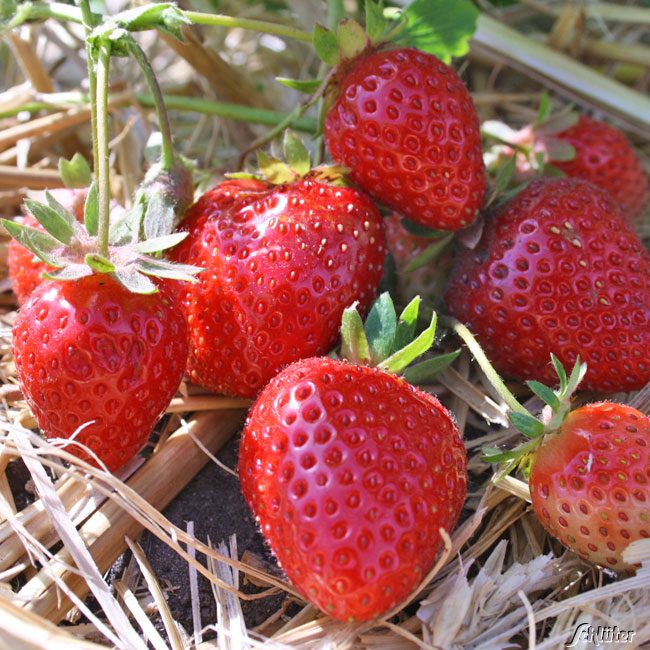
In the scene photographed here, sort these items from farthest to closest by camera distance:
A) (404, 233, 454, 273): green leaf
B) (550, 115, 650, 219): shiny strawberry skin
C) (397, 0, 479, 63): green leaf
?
1. (550, 115, 650, 219): shiny strawberry skin
2. (397, 0, 479, 63): green leaf
3. (404, 233, 454, 273): green leaf

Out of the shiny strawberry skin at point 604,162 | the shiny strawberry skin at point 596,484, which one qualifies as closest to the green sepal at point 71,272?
the shiny strawberry skin at point 596,484

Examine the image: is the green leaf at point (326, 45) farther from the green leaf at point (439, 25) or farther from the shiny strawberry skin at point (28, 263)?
the shiny strawberry skin at point (28, 263)

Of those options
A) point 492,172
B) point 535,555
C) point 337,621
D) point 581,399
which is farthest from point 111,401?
point 492,172

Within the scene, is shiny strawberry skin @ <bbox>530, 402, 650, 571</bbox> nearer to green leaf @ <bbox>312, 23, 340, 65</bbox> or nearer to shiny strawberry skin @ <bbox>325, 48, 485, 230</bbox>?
shiny strawberry skin @ <bbox>325, 48, 485, 230</bbox>

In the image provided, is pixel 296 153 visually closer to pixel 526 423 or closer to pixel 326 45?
pixel 326 45

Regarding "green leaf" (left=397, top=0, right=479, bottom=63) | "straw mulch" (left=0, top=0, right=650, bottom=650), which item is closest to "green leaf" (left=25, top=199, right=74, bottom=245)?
"straw mulch" (left=0, top=0, right=650, bottom=650)
